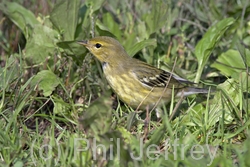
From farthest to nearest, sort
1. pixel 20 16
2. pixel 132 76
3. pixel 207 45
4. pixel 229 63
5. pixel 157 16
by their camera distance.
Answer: pixel 20 16
pixel 157 16
pixel 229 63
pixel 207 45
pixel 132 76

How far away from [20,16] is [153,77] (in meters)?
1.83

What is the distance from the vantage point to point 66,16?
5.45 meters

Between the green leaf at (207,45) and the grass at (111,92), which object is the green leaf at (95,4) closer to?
the grass at (111,92)

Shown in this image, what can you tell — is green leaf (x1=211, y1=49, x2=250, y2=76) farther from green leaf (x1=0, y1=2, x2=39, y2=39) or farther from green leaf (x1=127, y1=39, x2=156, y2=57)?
green leaf (x1=0, y1=2, x2=39, y2=39)

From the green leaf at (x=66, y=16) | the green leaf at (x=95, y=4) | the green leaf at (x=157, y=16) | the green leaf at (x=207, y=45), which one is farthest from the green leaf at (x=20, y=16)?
the green leaf at (x=207, y=45)

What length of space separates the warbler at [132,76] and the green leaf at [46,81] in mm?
482

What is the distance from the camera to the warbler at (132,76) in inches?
202

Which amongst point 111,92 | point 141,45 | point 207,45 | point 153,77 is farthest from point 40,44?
point 207,45

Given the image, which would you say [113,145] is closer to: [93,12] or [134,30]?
[93,12]

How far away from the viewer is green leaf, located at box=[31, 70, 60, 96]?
5.06m

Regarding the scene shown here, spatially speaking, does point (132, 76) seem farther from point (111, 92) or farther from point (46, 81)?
point (46, 81)

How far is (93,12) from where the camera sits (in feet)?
18.4

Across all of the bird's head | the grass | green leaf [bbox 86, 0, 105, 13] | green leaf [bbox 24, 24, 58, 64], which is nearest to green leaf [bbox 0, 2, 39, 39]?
the grass

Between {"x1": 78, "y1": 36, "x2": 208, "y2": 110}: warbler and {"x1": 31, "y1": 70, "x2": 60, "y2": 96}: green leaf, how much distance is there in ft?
1.58
